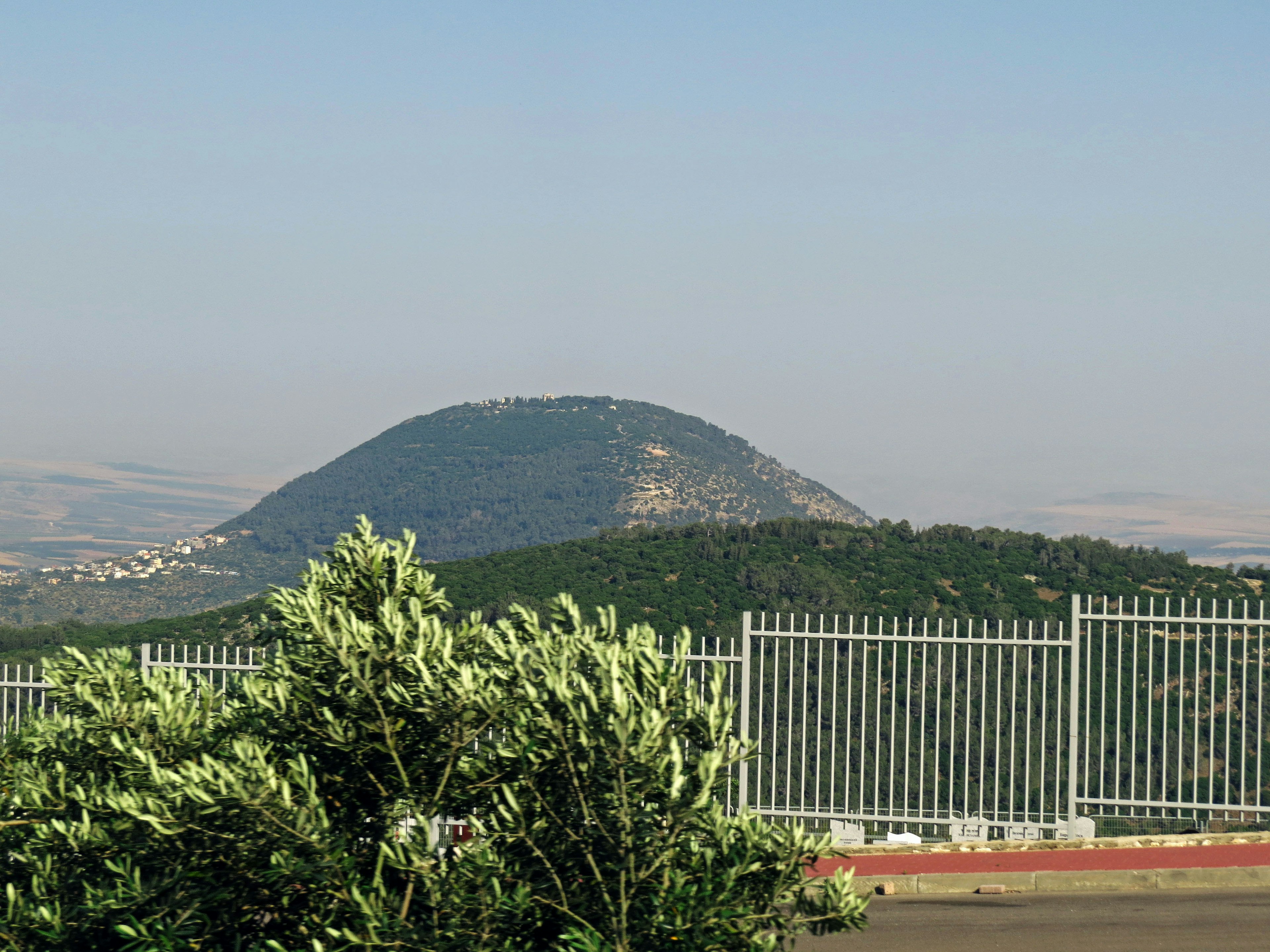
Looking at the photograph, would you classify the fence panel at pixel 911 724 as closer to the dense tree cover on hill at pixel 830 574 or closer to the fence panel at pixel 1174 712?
the fence panel at pixel 1174 712

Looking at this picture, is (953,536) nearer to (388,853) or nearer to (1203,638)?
(1203,638)

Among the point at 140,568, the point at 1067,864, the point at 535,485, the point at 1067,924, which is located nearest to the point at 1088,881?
the point at 1067,864

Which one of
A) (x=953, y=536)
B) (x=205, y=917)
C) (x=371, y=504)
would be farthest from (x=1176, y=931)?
(x=371, y=504)

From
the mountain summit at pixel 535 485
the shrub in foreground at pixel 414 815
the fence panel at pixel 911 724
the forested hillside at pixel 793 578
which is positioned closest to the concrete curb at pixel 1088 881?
the fence panel at pixel 911 724

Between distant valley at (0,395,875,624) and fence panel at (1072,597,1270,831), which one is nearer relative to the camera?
fence panel at (1072,597,1270,831)

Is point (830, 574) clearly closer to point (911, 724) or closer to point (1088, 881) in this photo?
point (911, 724)

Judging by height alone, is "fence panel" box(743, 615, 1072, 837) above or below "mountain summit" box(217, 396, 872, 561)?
below

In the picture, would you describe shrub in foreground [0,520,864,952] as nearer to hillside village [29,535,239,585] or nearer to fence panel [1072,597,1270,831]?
fence panel [1072,597,1270,831]

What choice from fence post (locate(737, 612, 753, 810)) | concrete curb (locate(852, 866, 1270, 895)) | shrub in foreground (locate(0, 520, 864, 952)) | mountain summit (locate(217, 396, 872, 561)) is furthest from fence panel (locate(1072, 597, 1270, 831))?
mountain summit (locate(217, 396, 872, 561))
